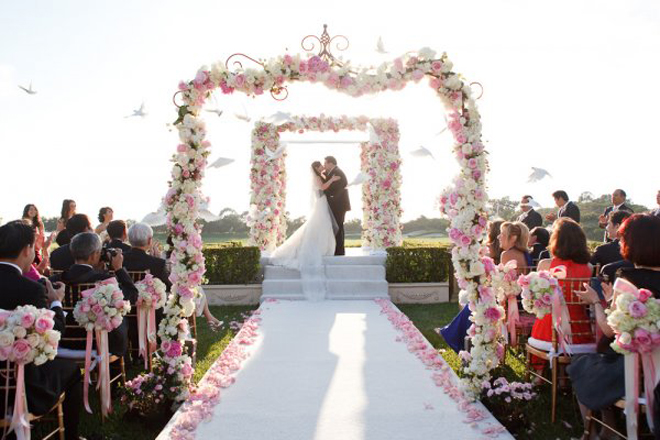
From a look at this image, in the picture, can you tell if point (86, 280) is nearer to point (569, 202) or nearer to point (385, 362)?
point (385, 362)

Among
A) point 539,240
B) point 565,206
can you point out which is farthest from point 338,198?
point 539,240

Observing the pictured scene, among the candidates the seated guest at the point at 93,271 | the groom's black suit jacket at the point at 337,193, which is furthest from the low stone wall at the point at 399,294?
the seated guest at the point at 93,271

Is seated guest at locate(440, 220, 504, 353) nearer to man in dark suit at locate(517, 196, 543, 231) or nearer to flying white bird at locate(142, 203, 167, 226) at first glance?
flying white bird at locate(142, 203, 167, 226)

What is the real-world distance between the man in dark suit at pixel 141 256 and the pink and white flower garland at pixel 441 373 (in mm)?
3139

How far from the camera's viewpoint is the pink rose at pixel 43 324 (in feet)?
10.3

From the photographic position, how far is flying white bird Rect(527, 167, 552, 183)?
6.09 m

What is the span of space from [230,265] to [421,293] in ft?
12.8

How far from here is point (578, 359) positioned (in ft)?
12.6

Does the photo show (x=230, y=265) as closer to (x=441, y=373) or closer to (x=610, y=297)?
(x=441, y=373)

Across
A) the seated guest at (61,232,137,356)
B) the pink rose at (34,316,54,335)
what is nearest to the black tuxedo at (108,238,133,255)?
the seated guest at (61,232,137,356)

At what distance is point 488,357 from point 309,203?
7767 millimetres

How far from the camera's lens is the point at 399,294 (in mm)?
10555

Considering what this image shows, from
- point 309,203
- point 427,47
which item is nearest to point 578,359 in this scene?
point 427,47

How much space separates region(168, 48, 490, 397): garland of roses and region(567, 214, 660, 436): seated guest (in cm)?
117
